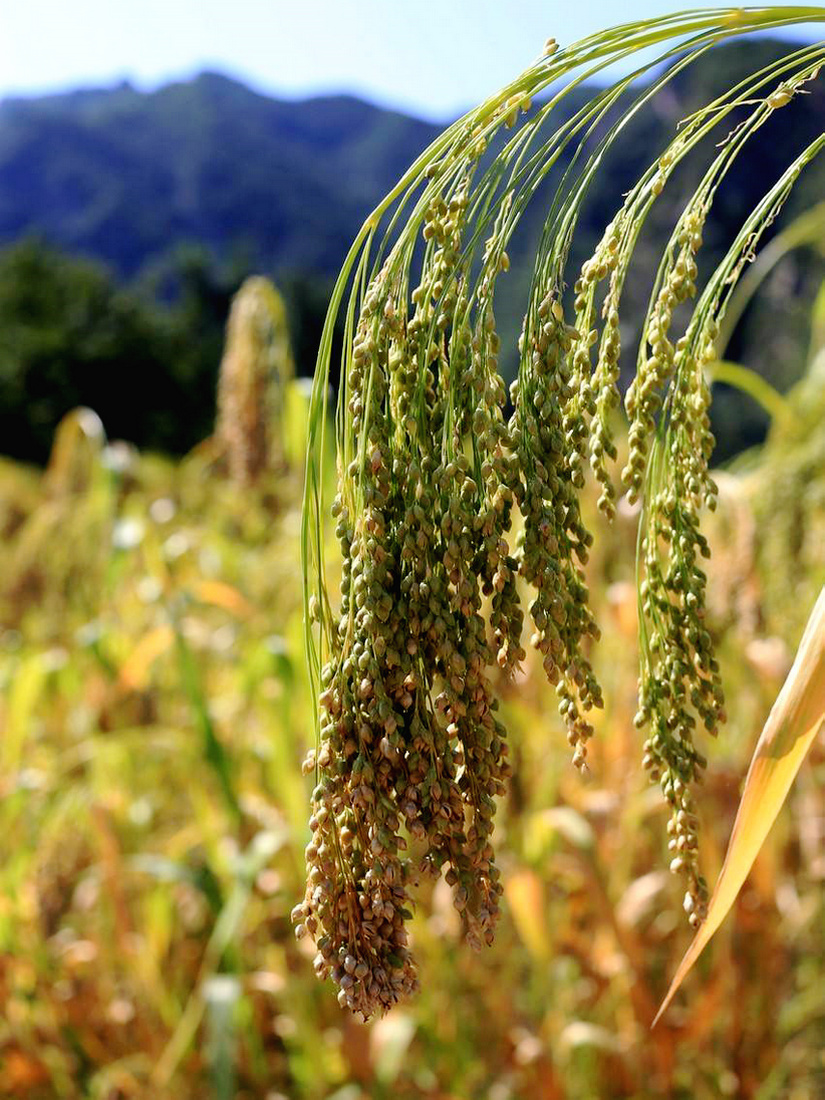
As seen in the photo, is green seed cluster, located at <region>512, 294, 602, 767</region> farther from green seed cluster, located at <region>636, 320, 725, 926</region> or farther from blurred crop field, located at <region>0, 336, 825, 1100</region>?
blurred crop field, located at <region>0, 336, 825, 1100</region>

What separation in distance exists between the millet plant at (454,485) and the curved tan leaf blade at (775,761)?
0.15 feet

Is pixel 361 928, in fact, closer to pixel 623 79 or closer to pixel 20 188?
pixel 623 79

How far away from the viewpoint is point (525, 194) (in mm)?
621

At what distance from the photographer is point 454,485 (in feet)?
2.03

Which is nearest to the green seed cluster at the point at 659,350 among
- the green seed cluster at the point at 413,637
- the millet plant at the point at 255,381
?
the green seed cluster at the point at 413,637

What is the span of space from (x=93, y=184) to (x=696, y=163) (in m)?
50.1

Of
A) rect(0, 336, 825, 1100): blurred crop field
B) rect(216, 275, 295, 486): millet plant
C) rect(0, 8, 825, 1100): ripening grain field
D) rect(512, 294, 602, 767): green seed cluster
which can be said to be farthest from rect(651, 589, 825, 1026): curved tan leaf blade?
rect(216, 275, 295, 486): millet plant

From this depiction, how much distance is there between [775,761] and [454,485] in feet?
0.80

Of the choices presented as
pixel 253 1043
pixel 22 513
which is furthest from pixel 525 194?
pixel 22 513

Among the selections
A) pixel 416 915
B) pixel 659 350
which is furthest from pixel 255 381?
pixel 659 350

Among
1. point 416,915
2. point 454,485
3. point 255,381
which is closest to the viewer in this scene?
point 454,485

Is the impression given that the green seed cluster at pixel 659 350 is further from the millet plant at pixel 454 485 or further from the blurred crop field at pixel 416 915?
the blurred crop field at pixel 416 915

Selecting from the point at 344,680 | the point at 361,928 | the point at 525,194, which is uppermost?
the point at 525,194

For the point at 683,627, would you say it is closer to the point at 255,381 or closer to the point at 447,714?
the point at 447,714
